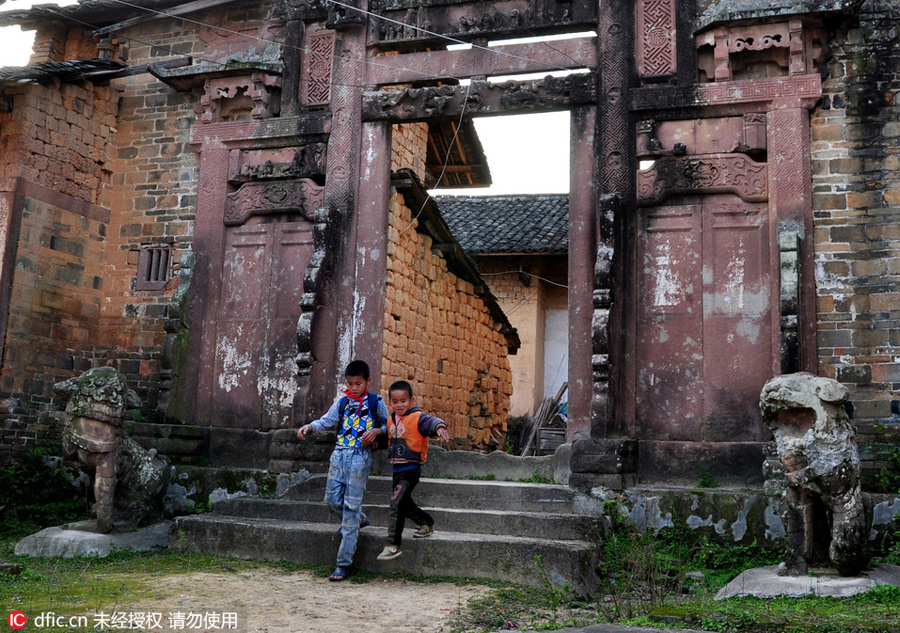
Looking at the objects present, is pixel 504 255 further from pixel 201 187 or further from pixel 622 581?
pixel 622 581

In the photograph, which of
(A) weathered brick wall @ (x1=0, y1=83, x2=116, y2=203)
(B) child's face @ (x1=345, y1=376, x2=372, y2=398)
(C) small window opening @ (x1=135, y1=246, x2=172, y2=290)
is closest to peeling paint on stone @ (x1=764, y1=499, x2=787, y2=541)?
(B) child's face @ (x1=345, y1=376, x2=372, y2=398)

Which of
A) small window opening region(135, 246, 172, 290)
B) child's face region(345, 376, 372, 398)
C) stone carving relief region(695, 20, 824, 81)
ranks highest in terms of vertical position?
stone carving relief region(695, 20, 824, 81)

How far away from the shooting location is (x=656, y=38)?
30.6 feet

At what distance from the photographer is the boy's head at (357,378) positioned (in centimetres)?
720

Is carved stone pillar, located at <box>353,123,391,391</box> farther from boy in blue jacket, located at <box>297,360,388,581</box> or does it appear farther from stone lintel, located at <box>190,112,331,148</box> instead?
boy in blue jacket, located at <box>297,360,388,581</box>

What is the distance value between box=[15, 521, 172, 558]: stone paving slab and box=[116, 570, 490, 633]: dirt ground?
63.3 inches

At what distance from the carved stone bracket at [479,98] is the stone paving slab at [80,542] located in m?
5.18

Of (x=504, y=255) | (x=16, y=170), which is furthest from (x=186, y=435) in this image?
(x=504, y=255)

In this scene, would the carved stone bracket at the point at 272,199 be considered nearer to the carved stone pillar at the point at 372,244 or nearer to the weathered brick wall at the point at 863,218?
the carved stone pillar at the point at 372,244

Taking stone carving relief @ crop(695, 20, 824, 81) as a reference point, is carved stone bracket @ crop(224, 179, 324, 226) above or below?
below

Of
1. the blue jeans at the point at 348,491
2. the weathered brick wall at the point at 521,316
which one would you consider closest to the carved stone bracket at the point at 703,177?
the blue jeans at the point at 348,491

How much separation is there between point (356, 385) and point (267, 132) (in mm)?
4552

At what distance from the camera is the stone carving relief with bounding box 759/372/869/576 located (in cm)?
617

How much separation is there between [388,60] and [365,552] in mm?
5765
